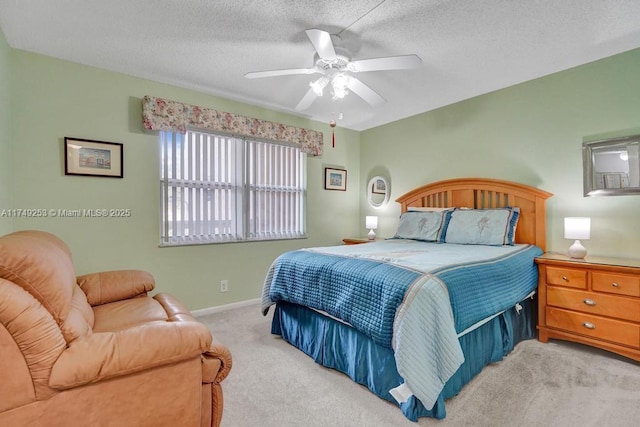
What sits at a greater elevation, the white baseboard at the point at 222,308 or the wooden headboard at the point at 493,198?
the wooden headboard at the point at 493,198

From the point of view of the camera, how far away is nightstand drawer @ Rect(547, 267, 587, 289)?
2.39 meters

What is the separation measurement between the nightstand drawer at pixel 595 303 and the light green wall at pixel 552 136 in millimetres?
576

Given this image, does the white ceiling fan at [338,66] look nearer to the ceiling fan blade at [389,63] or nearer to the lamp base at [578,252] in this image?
the ceiling fan blade at [389,63]

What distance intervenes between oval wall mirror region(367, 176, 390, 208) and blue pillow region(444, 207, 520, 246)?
1.39 m

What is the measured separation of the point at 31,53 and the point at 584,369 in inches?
193

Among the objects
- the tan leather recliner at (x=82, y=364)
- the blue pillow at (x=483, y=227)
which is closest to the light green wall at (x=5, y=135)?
the tan leather recliner at (x=82, y=364)

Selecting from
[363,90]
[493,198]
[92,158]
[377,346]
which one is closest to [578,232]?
[493,198]

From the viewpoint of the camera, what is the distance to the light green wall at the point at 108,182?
2523mm

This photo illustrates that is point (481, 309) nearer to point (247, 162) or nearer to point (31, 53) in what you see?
point (247, 162)

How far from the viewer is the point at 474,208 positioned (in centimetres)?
347

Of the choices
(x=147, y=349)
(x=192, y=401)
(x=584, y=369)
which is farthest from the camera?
(x=584, y=369)

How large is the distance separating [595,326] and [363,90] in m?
2.56

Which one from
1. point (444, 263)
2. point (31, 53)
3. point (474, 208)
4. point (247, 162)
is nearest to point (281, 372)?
point (444, 263)

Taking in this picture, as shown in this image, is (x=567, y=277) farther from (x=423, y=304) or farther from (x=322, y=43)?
(x=322, y=43)
